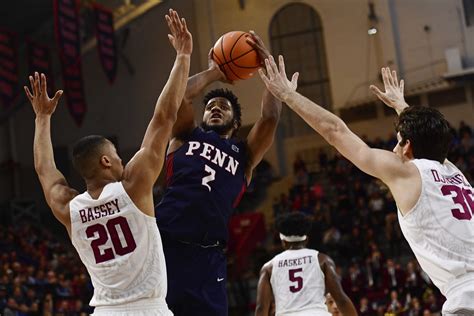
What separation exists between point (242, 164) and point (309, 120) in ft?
3.79

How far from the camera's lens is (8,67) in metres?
19.4

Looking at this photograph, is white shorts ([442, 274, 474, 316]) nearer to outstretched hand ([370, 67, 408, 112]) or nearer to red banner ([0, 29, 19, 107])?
outstretched hand ([370, 67, 408, 112])

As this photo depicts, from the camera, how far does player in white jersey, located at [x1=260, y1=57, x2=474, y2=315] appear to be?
3.74 metres

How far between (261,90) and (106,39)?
182 inches

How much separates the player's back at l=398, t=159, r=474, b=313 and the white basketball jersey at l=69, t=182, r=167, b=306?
52.4 inches

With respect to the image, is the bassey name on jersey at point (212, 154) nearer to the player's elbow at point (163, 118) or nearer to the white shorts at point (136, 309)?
the player's elbow at point (163, 118)

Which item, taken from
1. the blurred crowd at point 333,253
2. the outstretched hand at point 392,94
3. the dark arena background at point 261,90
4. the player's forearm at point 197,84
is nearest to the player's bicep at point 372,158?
the outstretched hand at point 392,94

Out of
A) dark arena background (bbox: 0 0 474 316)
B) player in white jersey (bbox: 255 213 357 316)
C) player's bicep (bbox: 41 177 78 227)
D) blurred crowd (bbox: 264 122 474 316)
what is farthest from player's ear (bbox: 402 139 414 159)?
dark arena background (bbox: 0 0 474 316)

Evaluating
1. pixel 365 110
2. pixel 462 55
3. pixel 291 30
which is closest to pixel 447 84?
pixel 462 55

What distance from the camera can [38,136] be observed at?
452 cm

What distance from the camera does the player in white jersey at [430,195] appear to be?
12.3 feet

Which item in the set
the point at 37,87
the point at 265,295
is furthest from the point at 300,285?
the point at 37,87

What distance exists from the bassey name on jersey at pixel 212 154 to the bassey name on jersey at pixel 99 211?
111 centimetres

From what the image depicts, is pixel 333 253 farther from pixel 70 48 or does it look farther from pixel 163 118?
pixel 163 118
